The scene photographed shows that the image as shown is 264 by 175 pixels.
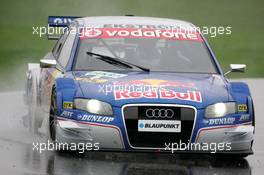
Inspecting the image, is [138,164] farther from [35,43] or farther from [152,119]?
[35,43]

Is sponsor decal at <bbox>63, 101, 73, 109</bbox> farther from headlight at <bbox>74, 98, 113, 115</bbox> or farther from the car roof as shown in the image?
the car roof

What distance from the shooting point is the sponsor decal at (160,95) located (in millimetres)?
9703

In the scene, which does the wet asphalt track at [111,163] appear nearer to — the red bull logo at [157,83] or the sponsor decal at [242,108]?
the sponsor decal at [242,108]

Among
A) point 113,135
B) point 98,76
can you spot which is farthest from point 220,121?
point 98,76

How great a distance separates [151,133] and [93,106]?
61cm

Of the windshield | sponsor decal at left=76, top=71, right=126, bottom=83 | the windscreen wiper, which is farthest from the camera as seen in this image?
the windshield

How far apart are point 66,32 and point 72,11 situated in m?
18.8

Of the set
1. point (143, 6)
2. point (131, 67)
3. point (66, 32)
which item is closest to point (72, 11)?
point (143, 6)

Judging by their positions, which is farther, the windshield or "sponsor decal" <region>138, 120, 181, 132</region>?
the windshield

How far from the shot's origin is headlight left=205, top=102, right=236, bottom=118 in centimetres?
975

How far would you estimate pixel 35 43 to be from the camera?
27.2 m

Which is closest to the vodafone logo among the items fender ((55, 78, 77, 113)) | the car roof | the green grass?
the car roof

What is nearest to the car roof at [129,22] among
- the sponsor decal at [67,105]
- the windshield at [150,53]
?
the windshield at [150,53]

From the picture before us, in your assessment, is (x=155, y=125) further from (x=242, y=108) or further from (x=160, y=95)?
(x=242, y=108)
